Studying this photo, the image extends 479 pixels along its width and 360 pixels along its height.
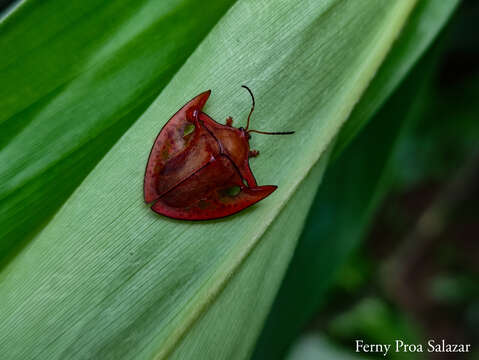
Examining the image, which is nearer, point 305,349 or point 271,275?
point 271,275

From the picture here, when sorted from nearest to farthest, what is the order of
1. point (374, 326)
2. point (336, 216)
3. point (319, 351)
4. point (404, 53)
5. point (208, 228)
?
point (208, 228)
point (404, 53)
point (336, 216)
point (319, 351)
point (374, 326)

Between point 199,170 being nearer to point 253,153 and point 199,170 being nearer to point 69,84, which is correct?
point 253,153

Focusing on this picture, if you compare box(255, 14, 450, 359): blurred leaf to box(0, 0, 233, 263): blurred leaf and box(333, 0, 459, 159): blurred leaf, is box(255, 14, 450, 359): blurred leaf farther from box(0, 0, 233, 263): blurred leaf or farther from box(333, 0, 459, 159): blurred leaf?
box(0, 0, 233, 263): blurred leaf

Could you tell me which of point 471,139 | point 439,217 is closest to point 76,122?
point 471,139

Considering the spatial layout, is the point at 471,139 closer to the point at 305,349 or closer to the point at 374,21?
the point at 305,349

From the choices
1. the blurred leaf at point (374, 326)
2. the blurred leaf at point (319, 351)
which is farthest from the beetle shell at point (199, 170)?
the blurred leaf at point (374, 326)

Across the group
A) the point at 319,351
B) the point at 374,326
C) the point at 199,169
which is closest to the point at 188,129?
the point at 199,169
